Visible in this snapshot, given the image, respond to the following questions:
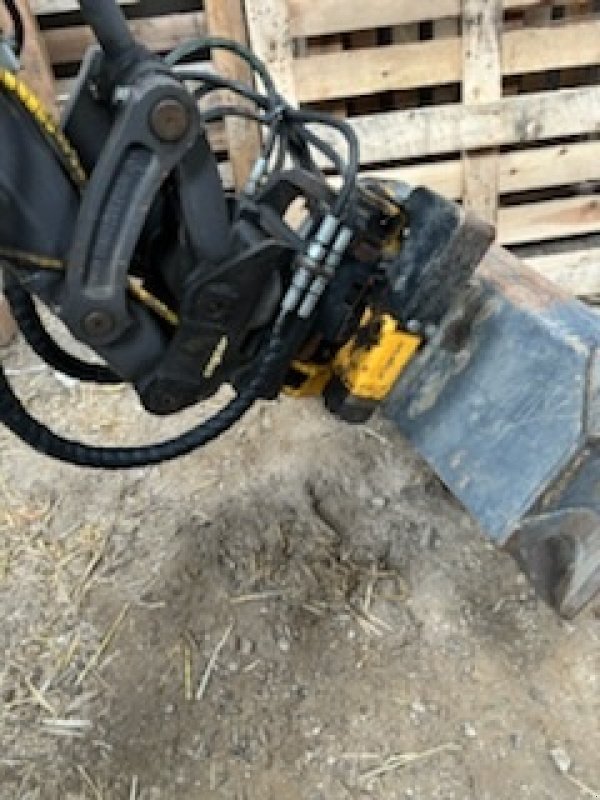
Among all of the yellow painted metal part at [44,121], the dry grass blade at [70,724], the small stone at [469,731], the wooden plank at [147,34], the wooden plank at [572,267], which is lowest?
the dry grass blade at [70,724]

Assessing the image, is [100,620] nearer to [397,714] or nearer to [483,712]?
[397,714]

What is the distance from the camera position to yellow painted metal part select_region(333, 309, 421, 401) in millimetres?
1461

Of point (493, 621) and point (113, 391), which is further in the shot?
point (113, 391)

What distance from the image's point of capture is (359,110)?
2793 millimetres

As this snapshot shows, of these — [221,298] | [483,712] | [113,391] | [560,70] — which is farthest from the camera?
[560,70]

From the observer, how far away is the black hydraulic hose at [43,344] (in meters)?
1.44

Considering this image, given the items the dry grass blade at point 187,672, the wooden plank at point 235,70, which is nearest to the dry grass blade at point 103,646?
the dry grass blade at point 187,672

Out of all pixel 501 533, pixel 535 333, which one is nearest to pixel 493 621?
pixel 501 533

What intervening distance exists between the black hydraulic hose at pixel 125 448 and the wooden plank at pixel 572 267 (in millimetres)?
1525

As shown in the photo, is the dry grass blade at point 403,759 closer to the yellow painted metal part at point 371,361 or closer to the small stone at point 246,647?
the small stone at point 246,647

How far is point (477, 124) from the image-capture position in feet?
8.63

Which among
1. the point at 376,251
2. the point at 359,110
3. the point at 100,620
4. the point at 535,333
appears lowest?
the point at 100,620

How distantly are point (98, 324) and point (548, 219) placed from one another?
5.79 ft

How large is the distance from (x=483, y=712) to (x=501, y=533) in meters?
0.46
